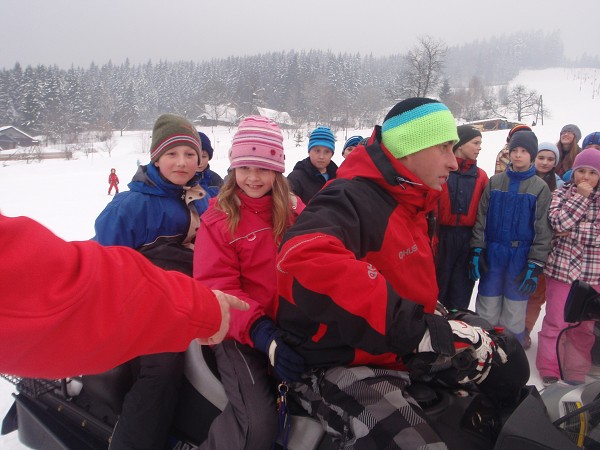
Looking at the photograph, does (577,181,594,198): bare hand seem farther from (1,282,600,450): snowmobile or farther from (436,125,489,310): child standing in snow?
(1,282,600,450): snowmobile

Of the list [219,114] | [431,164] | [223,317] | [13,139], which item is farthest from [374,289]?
[219,114]

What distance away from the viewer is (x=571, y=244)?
3.55 m

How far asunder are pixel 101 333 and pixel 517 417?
1315 mm

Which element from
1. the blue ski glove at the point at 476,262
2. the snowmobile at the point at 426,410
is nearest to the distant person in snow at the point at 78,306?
the snowmobile at the point at 426,410

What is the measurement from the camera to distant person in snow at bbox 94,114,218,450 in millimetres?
1931

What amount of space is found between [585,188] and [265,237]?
9.88ft

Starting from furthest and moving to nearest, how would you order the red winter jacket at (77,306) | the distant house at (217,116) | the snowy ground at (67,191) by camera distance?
the distant house at (217,116), the snowy ground at (67,191), the red winter jacket at (77,306)

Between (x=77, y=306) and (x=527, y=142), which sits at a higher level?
(x=527, y=142)

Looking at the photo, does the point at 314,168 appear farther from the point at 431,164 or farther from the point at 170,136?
the point at 431,164

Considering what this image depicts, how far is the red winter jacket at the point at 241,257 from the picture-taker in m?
2.06

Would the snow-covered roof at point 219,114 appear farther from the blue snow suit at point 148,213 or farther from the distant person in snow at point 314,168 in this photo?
the blue snow suit at point 148,213

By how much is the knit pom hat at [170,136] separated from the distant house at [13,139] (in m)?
46.1

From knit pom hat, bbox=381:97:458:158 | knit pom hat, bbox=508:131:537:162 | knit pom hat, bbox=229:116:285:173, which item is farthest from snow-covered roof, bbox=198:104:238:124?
knit pom hat, bbox=381:97:458:158

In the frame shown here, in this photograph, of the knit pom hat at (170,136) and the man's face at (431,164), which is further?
the knit pom hat at (170,136)
